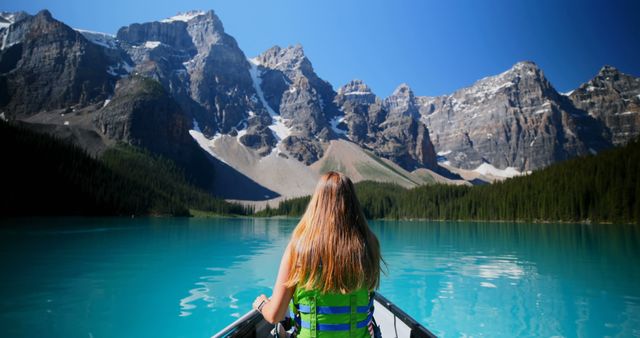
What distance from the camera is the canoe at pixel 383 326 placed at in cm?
539

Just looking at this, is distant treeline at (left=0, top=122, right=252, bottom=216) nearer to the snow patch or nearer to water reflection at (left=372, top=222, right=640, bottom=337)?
water reflection at (left=372, top=222, right=640, bottom=337)

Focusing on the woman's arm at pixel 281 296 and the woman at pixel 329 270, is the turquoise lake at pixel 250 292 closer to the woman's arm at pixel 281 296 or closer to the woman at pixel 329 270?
the woman's arm at pixel 281 296

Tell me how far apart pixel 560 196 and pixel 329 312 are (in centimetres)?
10505

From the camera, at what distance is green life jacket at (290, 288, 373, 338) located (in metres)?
3.49

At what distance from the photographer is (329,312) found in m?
3.52

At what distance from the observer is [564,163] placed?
10162 cm

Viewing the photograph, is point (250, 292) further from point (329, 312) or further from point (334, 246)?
point (334, 246)

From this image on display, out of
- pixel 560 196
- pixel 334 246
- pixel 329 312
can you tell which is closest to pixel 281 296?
pixel 329 312

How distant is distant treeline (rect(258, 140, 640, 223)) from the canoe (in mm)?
94075

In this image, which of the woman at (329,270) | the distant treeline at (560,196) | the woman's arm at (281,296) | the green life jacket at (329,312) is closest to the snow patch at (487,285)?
the woman at (329,270)

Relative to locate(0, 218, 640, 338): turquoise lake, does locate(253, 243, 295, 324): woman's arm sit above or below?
above

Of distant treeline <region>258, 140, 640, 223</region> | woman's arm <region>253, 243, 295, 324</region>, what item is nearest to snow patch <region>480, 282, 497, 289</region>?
woman's arm <region>253, 243, 295, 324</region>

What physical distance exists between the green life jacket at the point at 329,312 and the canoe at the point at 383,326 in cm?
187

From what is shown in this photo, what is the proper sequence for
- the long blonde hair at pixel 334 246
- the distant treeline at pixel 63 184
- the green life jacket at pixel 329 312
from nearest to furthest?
the long blonde hair at pixel 334 246, the green life jacket at pixel 329 312, the distant treeline at pixel 63 184
